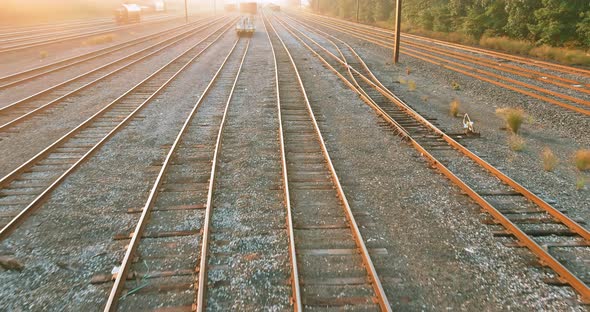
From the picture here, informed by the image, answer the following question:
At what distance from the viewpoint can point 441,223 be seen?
245 inches

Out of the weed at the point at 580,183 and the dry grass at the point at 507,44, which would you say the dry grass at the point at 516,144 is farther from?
the dry grass at the point at 507,44

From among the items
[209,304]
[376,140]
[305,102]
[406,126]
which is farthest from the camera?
→ [305,102]

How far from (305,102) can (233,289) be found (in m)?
9.35

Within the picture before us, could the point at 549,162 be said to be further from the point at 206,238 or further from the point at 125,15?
the point at 125,15

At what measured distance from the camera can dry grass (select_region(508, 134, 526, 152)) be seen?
937 cm

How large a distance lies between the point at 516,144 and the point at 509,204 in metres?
3.37

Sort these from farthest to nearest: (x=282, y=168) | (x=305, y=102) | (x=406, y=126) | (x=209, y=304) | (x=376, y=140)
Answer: (x=305, y=102)
(x=406, y=126)
(x=376, y=140)
(x=282, y=168)
(x=209, y=304)

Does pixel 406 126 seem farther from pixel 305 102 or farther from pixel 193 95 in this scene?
pixel 193 95

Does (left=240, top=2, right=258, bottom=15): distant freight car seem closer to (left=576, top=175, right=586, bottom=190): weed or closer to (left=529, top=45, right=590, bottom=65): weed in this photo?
(left=529, top=45, right=590, bottom=65): weed

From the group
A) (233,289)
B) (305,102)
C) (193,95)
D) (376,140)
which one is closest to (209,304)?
(233,289)

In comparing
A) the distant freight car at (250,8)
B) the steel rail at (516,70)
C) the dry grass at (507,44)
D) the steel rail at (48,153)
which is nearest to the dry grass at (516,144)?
the steel rail at (516,70)

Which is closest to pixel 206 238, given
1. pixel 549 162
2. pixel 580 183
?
pixel 580 183

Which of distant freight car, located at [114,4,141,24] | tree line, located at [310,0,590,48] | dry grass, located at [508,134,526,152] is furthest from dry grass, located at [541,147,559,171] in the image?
distant freight car, located at [114,4,141,24]

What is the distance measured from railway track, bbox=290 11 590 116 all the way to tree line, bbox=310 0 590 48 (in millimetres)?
5030
